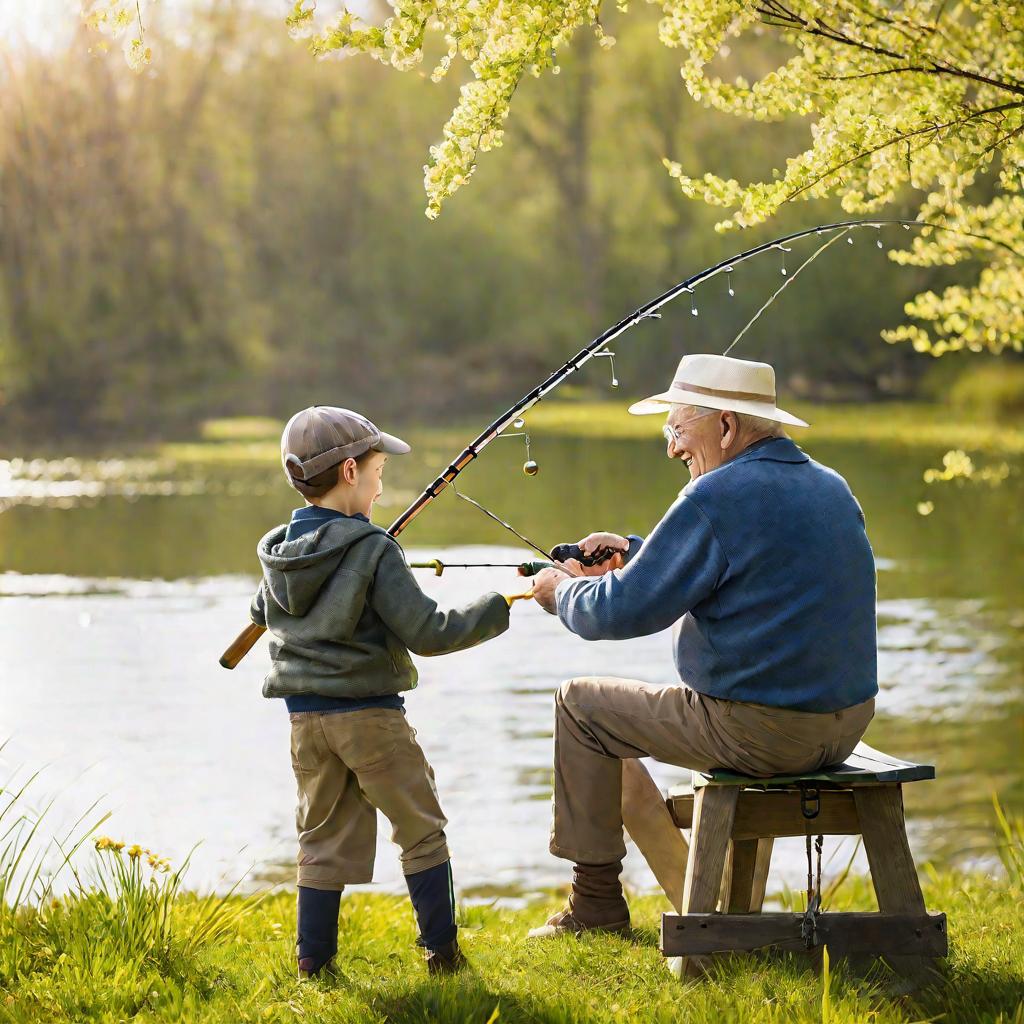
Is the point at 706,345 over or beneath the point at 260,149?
beneath

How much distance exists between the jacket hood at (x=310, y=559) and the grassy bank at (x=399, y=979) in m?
0.74

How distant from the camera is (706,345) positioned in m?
34.6

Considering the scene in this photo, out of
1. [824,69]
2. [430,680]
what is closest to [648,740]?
[824,69]

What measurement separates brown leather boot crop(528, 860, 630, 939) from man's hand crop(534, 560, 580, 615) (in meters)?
0.59

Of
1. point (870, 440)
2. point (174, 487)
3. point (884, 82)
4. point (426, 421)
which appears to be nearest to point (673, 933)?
point (884, 82)

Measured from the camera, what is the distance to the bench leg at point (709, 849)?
10.7 feet

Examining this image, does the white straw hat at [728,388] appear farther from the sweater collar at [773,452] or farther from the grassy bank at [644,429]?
the grassy bank at [644,429]

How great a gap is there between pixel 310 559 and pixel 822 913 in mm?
1261

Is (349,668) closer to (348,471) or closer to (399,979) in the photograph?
(348,471)

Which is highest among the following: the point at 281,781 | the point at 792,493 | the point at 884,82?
the point at 884,82

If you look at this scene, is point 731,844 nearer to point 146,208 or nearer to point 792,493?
point 792,493

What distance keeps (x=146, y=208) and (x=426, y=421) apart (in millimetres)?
9769

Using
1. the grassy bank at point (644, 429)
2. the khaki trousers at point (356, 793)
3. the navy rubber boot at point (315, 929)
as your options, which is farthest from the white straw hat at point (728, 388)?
the grassy bank at point (644, 429)

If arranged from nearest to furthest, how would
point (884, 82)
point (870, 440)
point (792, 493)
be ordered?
point (792, 493) < point (884, 82) < point (870, 440)
